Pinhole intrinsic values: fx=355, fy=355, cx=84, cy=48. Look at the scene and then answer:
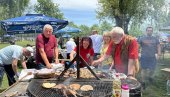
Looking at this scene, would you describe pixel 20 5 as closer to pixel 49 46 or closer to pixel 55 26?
pixel 55 26

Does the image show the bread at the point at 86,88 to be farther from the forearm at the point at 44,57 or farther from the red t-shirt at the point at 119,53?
the forearm at the point at 44,57

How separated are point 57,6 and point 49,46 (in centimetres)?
4966

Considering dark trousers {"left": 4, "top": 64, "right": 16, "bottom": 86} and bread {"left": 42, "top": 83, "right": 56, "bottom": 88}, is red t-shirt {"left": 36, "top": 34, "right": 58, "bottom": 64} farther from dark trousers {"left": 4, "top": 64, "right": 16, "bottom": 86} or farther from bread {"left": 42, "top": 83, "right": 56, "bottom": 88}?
bread {"left": 42, "top": 83, "right": 56, "bottom": 88}

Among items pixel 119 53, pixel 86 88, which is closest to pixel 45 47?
pixel 119 53

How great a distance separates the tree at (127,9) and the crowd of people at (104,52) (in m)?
12.3

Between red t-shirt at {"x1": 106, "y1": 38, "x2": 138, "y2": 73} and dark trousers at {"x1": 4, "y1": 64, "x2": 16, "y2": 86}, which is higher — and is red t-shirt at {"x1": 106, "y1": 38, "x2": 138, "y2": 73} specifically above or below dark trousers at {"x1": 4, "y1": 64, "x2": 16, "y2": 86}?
above

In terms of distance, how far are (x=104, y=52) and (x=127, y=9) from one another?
55.8 ft

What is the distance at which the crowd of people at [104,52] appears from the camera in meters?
5.71

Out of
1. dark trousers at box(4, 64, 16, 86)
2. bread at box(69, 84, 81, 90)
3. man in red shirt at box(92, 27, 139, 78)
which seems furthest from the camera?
dark trousers at box(4, 64, 16, 86)

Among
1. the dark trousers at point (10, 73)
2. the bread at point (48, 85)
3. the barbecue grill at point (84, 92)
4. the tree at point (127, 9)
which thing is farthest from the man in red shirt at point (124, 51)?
the tree at point (127, 9)

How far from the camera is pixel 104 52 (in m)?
7.28

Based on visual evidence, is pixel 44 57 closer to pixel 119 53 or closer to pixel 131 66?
pixel 119 53

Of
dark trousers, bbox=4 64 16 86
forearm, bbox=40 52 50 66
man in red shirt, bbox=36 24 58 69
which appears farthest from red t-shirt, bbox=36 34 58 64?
dark trousers, bbox=4 64 16 86

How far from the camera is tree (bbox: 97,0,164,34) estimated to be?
930 inches
